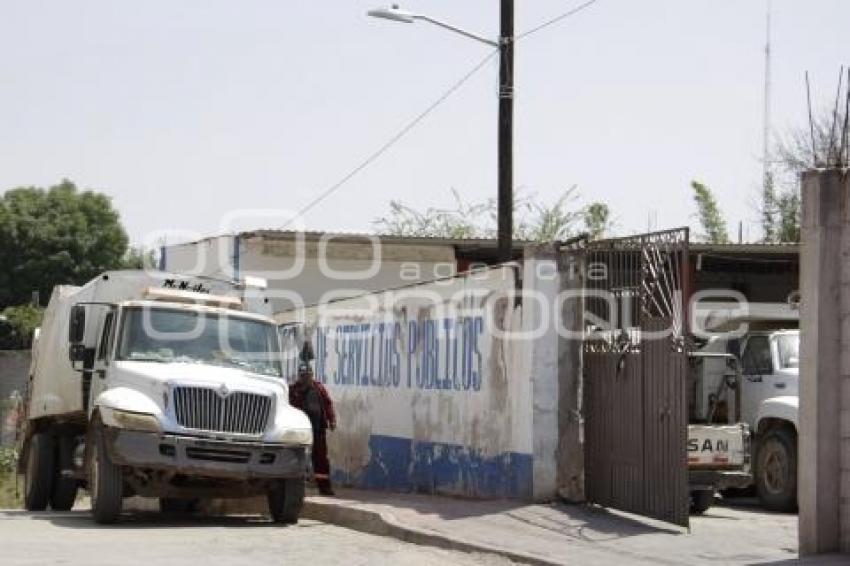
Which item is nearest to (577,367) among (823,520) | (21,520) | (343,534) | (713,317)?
(343,534)

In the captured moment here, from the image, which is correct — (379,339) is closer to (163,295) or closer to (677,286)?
(163,295)

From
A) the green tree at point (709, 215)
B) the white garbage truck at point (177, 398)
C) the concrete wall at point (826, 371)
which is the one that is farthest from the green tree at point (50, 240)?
the concrete wall at point (826, 371)

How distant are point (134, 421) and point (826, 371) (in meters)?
7.47

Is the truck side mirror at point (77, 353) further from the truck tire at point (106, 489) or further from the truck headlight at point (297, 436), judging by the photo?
the truck headlight at point (297, 436)

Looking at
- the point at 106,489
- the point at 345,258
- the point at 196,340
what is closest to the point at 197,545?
the point at 106,489

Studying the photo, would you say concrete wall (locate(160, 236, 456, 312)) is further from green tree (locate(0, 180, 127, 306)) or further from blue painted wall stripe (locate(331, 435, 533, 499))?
green tree (locate(0, 180, 127, 306))

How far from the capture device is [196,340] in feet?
54.3

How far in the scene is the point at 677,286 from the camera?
13742 millimetres

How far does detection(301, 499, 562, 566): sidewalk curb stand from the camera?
1239 cm

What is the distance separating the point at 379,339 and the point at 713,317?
845 centimetres

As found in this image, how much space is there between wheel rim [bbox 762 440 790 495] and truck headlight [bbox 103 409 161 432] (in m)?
7.65

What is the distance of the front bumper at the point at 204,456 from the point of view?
15.2 metres

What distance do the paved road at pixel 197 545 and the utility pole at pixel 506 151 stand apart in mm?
5580

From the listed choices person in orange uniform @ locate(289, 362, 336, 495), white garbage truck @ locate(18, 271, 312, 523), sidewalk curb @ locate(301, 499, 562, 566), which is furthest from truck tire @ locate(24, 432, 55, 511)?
sidewalk curb @ locate(301, 499, 562, 566)
